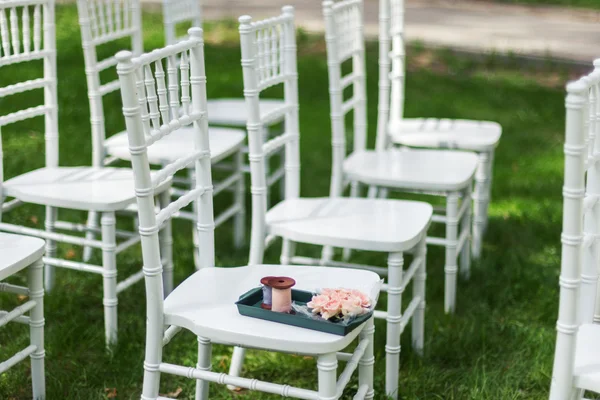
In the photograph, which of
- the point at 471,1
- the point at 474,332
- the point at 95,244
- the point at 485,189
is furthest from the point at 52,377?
the point at 471,1

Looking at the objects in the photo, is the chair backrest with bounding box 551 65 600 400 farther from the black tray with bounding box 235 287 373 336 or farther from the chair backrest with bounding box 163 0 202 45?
the chair backrest with bounding box 163 0 202 45

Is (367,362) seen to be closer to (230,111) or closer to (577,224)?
(577,224)

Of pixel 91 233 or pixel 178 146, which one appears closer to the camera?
pixel 178 146

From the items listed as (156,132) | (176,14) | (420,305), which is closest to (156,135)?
(156,132)

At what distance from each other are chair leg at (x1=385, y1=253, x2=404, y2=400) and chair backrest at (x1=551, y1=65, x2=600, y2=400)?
579mm

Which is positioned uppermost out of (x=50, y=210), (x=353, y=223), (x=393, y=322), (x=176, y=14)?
(x=176, y=14)

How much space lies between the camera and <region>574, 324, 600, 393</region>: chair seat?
1859 mm

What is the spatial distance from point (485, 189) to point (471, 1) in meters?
6.67

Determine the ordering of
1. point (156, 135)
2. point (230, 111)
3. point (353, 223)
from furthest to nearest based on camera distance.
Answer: point (230, 111) → point (353, 223) → point (156, 135)

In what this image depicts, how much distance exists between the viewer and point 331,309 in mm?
1930

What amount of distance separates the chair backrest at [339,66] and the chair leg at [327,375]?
1.45m

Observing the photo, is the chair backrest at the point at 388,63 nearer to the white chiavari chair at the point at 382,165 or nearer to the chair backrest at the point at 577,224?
the white chiavari chair at the point at 382,165

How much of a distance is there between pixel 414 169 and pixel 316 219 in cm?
72

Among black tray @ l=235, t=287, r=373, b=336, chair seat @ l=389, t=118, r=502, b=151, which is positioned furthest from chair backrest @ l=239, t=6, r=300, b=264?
chair seat @ l=389, t=118, r=502, b=151
